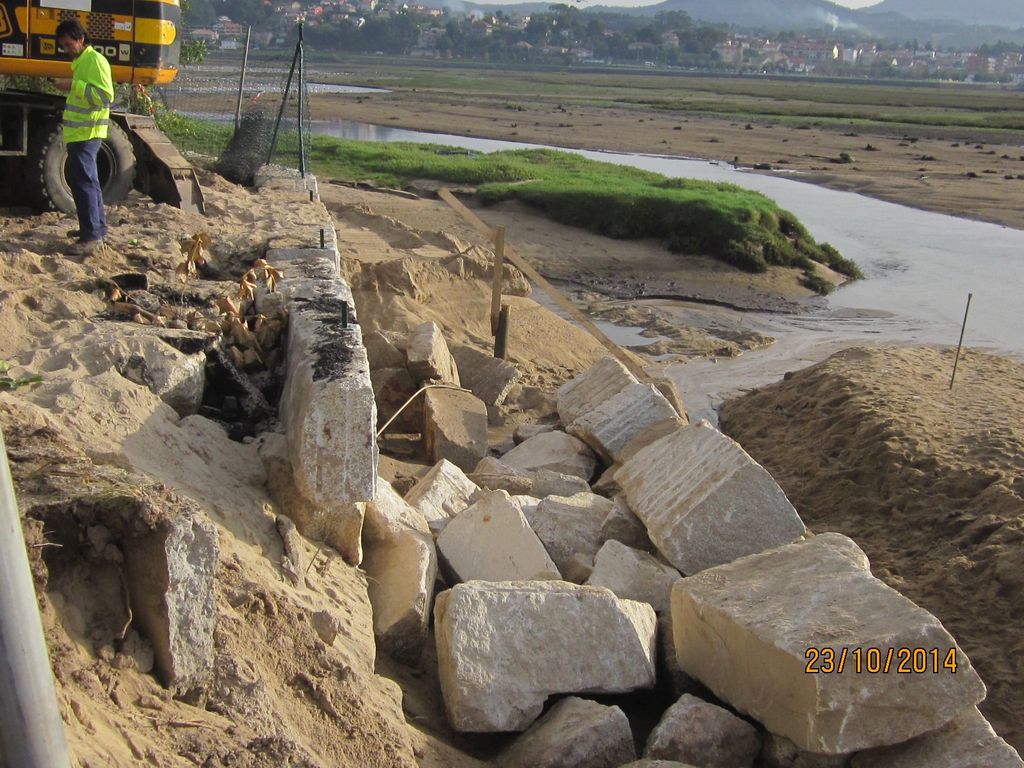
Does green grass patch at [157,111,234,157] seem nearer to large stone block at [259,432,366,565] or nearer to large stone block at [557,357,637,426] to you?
large stone block at [557,357,637,426]

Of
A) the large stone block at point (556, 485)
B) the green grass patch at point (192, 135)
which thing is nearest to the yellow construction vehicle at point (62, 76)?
the large stone block at point (556, 485)

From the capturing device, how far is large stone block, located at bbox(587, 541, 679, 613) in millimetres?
4938

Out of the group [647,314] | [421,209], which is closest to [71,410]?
[647,314]

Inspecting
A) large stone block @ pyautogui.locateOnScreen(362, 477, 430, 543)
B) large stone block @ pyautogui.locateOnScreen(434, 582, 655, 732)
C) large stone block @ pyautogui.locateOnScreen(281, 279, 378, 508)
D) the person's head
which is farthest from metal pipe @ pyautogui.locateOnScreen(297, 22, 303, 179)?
large stone block @ pyautogui.locateOnScreen(434, 582, 655, 732)

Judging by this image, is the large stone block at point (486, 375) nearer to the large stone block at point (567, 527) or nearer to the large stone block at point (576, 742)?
the large stone block at point (567, 527)

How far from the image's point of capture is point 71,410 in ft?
13.0

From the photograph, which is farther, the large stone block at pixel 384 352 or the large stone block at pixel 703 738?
the large stone block at pixel 384 352

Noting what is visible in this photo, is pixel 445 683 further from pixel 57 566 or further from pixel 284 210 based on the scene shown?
pixel 284 210

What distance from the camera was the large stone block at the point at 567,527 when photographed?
5383 mm

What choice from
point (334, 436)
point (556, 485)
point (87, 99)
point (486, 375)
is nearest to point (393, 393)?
point (486, 375)

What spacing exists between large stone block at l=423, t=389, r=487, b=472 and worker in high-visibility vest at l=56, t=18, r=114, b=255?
8.24 feet

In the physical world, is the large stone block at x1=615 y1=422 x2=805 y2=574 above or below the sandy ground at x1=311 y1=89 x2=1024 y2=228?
below

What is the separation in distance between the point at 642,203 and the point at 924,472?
9373 millimetres
